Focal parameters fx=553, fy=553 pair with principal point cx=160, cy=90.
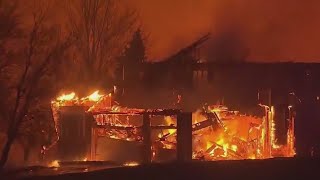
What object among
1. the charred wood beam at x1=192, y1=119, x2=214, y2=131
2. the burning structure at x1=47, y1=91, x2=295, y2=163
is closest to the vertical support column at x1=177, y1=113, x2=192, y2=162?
the burning structure at x1=47, y1=91, x2=295, y2=163

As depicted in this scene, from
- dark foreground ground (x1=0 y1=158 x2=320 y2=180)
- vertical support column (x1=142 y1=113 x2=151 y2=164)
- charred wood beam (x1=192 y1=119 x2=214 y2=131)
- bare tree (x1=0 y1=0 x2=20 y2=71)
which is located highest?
bare tree (x1=0 y1=0 x2=20 y2=71)


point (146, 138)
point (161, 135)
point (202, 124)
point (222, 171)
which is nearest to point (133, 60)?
point (161, 135)

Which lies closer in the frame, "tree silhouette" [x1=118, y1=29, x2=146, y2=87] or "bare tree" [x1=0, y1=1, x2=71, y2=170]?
"bare tree" [x1=0, y1=1, x2=71, y2=170]

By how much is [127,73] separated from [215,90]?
616cm

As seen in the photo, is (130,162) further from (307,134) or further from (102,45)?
(102,45)

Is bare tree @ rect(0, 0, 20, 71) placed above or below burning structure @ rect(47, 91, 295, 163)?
above

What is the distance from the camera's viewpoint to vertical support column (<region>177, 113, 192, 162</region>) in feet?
70.7

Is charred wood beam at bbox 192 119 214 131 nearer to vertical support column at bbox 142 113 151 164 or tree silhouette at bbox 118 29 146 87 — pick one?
vertical support column at bbox 142 113 151 164

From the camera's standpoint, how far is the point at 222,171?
39.6ft

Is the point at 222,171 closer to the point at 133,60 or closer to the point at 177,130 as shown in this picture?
the point at 177,130

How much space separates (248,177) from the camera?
473 inches

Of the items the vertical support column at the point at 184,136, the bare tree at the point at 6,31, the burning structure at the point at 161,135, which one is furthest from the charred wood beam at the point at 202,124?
the bare tree at the point at 6,31

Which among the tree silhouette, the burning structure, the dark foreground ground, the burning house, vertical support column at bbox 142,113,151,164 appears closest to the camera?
the dark foreground ground

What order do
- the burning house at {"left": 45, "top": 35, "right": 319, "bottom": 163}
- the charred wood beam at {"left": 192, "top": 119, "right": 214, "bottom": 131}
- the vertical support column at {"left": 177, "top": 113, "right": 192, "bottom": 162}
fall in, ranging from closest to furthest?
the vertical support column at {"left": 177, "top": 113, "right": 192, "bottom": 162} < the burning house at {"left": 45, "top": 35, "right": 319, "bottom": 163} < the charred wood beam at {"left": 192, "top": 119, "right": 214, "bottom": 131}
